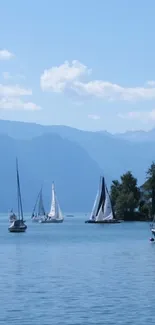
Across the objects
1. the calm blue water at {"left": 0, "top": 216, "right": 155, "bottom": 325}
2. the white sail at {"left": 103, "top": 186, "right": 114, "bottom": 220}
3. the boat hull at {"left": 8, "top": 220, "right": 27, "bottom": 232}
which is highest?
the white sail at {"left": 103, "top": 186, "right": 114, "bottom": 220}

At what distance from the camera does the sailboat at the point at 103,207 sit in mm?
170750

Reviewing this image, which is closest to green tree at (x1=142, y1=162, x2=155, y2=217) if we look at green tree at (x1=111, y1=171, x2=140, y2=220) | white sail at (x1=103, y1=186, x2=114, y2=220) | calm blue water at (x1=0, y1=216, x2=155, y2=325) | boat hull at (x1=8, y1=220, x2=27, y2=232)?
green tree at (x1=111, y1=171, x2=140, y2=220)

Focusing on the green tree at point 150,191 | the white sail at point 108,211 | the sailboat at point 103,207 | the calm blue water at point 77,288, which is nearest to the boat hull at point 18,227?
the sailboat at point 103,207

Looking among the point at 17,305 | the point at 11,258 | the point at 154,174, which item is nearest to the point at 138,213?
the point at 154,174

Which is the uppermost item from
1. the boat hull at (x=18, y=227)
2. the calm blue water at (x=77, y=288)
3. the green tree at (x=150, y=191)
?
the green tree at (x=150, y=191)

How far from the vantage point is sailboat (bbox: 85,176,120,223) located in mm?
170750

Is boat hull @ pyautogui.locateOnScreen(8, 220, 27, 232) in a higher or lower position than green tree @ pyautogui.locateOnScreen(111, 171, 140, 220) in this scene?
lower

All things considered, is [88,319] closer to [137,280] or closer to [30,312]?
[30,312]

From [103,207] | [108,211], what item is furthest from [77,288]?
[108,211]

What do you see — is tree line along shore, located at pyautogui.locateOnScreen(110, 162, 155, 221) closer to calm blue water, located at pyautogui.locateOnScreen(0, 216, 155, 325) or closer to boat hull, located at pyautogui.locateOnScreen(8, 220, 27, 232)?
boat hull, located at pyautogui.locateOnScreen(8, 220, 27, 232)

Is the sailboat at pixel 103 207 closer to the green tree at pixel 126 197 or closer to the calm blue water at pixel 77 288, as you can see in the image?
the green tree at pixel 126 197

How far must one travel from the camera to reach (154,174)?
184750mm

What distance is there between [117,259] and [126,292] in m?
26.2

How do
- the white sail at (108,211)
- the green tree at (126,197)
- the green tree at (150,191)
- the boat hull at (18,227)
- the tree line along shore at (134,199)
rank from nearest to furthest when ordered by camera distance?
the boat hull at (18,227) → the white sail at (108,211) → the green tree at (150,191) → the tree line along shore at (134,199) → the green tree at (126,197)
